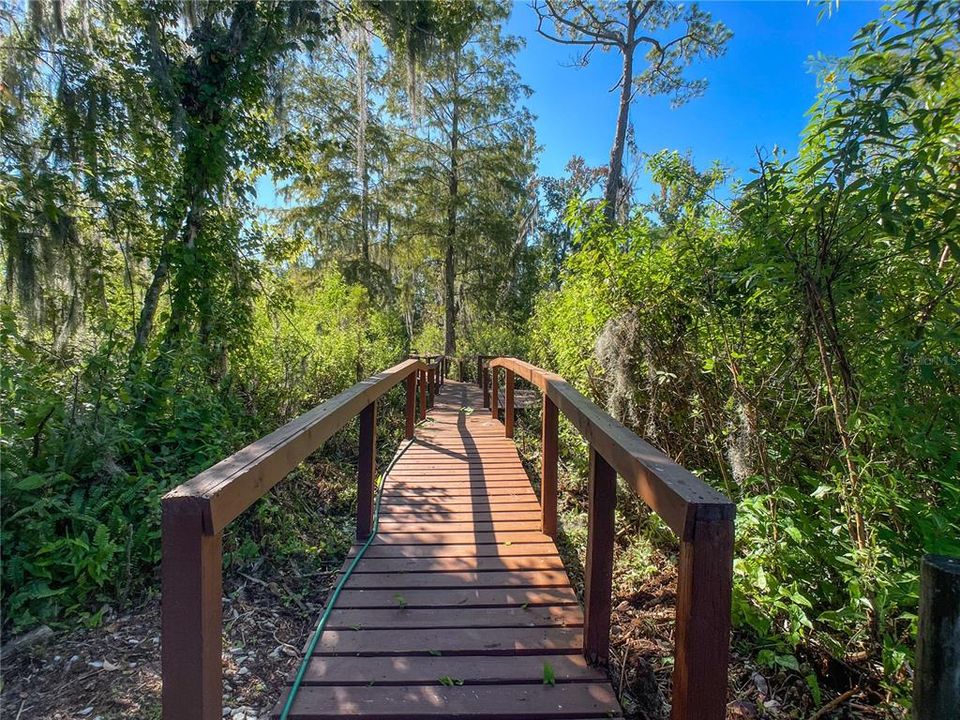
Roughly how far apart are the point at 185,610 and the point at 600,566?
1.49 meters

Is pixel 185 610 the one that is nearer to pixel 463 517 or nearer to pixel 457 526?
pixel 457 526

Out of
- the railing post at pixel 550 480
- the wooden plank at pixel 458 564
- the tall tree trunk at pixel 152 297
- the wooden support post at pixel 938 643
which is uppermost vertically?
the tall tree trunk at pixel 152 297

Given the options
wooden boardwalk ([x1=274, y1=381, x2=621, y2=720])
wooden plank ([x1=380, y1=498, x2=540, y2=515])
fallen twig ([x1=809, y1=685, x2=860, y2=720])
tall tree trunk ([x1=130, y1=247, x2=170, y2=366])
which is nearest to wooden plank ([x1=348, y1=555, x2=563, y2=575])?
wooden boardwalk ([x1=274, y1=381, x2=621, y2=720])

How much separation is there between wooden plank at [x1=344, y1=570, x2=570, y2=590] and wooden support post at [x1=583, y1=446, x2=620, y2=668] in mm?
628

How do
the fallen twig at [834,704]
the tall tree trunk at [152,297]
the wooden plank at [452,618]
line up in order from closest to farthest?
the fallen twig at [834,704] → the wooden plank at [452,618] → the tall tree trunk at [152,297]

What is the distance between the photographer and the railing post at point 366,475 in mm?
3285

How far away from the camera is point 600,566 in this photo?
2.03m

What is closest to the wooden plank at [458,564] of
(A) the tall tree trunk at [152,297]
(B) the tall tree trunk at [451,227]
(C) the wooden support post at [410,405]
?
(C) the wooden support post at [410,405]

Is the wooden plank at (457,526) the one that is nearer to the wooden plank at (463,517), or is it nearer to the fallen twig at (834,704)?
the wooden plank at (463,517)

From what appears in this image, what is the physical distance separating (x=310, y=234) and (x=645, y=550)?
14540 mm

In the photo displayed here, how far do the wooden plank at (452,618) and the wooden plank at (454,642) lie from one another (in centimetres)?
4

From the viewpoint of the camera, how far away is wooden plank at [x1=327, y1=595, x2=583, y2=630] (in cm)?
231

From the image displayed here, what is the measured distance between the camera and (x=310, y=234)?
15.4 m

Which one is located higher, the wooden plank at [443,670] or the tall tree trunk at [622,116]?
the tall tree trunk at [622,116]
